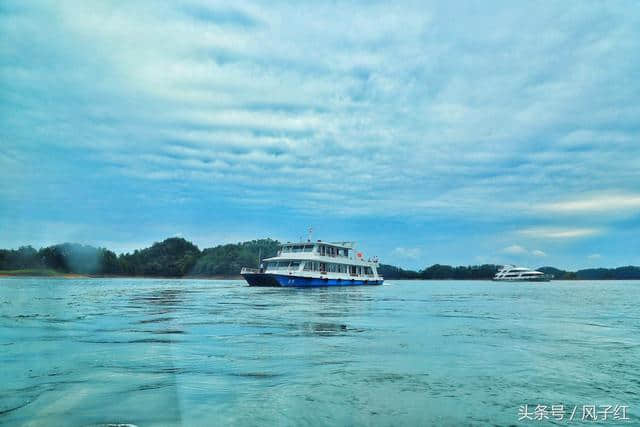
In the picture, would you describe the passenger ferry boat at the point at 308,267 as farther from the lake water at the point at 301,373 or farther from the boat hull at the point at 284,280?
the lake water at the point at 301,373

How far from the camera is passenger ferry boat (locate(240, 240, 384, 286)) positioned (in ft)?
159

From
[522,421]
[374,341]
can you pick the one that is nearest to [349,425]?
[522,421]

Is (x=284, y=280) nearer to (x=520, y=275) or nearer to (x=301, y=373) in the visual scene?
(x=301, y=373)

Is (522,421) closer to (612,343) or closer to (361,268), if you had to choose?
(612,343)

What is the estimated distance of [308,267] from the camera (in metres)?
51.2

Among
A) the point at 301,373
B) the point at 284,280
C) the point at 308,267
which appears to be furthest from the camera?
the point at 308,267

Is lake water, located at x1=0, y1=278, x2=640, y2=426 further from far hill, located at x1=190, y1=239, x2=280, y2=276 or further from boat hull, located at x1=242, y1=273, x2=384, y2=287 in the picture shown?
far hill, located at x1=190, y1=239, x2=280, y2=276

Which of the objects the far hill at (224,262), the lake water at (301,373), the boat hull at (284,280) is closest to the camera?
the lake water at (301,373)

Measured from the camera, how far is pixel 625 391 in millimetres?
8102

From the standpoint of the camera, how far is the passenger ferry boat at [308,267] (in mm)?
48312

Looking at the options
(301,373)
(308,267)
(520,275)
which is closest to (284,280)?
(308,267)

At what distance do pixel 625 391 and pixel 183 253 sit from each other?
3253 inches

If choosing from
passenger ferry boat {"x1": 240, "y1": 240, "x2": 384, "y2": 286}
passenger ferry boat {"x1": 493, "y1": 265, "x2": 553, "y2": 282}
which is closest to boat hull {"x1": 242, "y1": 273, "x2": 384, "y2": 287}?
passenger ferry boat {"x1": 240, "y1": 240, "x2": 384, "y2": 286}

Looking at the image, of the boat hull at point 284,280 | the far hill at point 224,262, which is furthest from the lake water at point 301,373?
the far hill at point 224,262
